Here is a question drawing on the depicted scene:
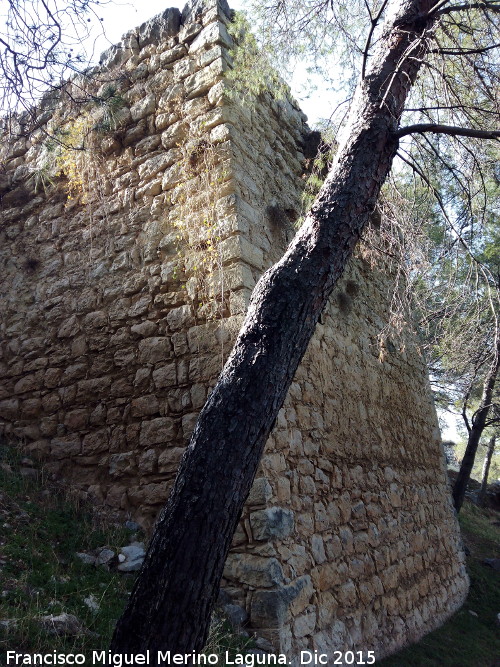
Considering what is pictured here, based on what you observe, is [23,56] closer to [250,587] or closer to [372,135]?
[372,135]

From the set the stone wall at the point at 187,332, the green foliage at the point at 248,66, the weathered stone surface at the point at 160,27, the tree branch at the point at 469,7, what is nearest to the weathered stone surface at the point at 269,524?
the stone wall at the point at 187,332

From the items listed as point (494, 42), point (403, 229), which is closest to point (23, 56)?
point (403, 229)

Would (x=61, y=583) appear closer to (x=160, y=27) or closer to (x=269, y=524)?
(x=269, y=524)

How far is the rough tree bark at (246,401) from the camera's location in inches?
90.7

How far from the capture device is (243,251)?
4371mm

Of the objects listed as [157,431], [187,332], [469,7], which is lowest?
[157,431]

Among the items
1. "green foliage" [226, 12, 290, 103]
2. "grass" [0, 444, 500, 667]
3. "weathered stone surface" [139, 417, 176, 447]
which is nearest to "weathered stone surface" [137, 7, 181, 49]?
"green foliage" [226, 12, 290, 103]

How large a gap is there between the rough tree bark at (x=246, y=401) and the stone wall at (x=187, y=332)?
1.31 meters

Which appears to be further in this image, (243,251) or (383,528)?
(383,528)

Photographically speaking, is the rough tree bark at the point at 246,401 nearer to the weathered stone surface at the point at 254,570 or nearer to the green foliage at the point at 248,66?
the weathered stone surface at the point at 254,570

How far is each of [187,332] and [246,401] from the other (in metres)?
1.98

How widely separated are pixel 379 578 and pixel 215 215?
3516 mm

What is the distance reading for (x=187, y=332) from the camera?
450 centimetres

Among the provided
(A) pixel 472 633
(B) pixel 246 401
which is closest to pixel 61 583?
(B) pixel 246 401
